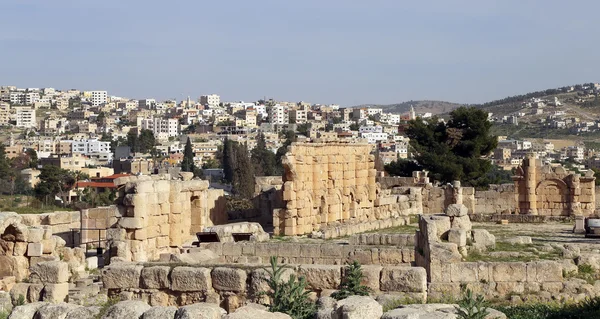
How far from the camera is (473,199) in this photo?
35.1 metres

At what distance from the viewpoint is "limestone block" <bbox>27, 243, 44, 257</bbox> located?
1702cm

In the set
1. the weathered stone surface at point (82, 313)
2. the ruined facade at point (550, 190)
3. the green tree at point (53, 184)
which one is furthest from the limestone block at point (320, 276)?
the green tree at point (53, 184)

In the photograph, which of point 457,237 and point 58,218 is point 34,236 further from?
point 457,237

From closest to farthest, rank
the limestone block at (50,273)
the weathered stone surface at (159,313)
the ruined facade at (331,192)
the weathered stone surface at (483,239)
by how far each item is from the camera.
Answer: the weathered stone surface at (159,313)
the limestone block at (50,273)
the weathered stone surface at (483,239)
the ruined facade at (331,192)

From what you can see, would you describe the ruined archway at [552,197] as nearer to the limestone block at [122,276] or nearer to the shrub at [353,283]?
the shrub at [353,283]

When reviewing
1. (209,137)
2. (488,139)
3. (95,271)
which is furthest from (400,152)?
(95,271)

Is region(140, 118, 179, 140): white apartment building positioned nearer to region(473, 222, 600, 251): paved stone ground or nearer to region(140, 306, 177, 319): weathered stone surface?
region(473, 222, 600, 251): paved stone ground

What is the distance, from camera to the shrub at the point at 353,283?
13133 mm

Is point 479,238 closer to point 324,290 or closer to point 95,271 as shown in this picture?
point 324,290

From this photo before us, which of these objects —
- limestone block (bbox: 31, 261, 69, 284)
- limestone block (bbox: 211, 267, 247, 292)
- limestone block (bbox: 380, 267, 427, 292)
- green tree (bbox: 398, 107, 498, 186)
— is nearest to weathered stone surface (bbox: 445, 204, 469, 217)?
limestone block (bbox: 380, 267, 427, 292)

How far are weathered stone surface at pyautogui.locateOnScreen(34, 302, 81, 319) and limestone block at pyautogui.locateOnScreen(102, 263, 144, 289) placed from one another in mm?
3397

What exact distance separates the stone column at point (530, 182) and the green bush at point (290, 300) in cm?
2327

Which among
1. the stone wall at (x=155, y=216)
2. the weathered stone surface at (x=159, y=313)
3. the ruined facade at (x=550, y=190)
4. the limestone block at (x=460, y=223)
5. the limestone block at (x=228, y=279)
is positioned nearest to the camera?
the weathered stone surface at (x=159, y=313)

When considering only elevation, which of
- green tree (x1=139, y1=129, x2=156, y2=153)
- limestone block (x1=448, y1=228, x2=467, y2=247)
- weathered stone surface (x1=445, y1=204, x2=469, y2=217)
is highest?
green tree (x1=139, y1=129, x2=156, y2=153)
